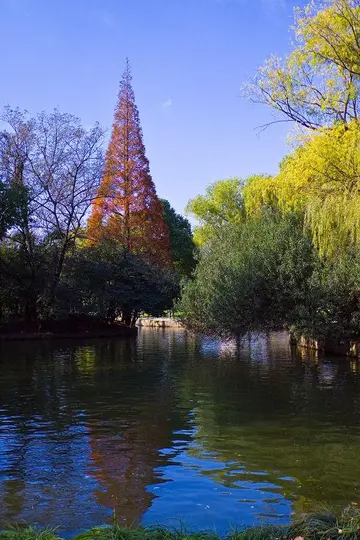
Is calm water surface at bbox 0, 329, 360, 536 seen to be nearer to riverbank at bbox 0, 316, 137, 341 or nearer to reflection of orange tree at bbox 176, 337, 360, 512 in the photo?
reflection of orange tree at bbox 176, 337, 360, 512

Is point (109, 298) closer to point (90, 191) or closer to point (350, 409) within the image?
point (90, 191)

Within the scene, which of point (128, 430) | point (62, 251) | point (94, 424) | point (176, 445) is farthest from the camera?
point (62, 251)

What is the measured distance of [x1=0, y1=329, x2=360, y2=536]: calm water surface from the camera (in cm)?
689

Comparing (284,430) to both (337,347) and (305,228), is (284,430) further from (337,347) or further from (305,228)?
(337,347)

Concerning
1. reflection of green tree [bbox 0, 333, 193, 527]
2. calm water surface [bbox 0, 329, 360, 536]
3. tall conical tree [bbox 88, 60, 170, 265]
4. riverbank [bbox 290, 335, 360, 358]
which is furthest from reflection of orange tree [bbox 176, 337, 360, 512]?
tall conical tree [bbox 88, 60, 170, 265]

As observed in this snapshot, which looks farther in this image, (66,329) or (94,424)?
(66,329)

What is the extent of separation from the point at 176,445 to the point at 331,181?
742 centimetres

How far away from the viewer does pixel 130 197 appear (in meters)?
47.2

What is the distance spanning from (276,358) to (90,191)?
1986 cm

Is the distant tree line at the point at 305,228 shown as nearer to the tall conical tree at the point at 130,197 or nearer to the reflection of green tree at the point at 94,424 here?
the reflection of green tree at the point at 94,424

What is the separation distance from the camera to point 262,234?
2428cm

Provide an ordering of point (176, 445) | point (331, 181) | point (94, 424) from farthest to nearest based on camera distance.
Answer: point (331, 181) < point (94, 424) < point (176, 445)

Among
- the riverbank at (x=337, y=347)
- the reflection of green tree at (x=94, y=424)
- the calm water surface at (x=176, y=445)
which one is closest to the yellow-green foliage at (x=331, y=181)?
the calm water surface at (x=176, y=445)

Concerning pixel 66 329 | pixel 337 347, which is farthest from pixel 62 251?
pixel 337 347
